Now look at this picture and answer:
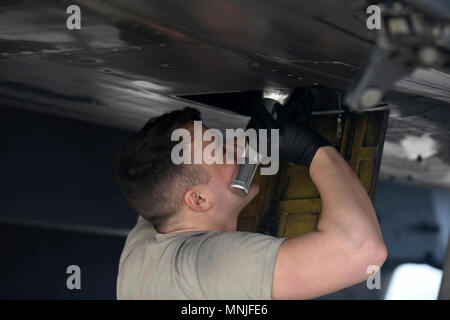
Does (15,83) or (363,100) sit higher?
(15,83)

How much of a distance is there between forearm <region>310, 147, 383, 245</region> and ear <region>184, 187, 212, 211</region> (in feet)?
1.05

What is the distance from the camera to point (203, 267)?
166cm

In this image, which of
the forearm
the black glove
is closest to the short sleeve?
the forearm

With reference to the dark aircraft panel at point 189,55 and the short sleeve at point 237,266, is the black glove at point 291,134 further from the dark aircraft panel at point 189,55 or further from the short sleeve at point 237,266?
the short sleeve at point 237,266

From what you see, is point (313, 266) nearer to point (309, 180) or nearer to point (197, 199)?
point (197, 199)

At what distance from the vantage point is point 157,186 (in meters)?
1.90

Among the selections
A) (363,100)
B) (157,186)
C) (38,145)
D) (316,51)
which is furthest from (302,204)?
(38,145)

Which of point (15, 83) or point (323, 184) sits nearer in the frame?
point (323, 184)

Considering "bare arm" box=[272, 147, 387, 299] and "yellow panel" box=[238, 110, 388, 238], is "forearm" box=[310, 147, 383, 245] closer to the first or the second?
"bare arm" box=[272, 147, 387, 299]

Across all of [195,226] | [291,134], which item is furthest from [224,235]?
[291,134]

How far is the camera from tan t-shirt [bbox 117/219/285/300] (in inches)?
63.1

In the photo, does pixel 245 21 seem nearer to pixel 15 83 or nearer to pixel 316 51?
pixel 316 51
